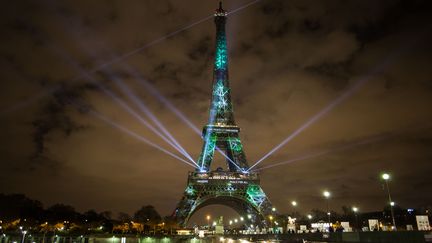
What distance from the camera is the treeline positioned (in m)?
100

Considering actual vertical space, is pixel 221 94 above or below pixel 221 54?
below

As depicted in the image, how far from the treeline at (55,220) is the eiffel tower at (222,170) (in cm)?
1290

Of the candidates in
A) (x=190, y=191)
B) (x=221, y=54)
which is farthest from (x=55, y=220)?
(x=221, y=54)

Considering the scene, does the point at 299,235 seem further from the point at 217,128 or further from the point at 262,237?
the point at 217,128

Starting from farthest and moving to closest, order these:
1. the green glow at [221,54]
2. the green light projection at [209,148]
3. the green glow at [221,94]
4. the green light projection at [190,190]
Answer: the green glow at [221,54]
the green glow at [221,94]
the green light projection at [209,148]
the green light projection at [190,190]

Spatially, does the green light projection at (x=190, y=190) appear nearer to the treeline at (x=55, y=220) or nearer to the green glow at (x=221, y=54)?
the treeline at (x=55, y=220)

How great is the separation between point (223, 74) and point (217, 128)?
16658 millimetres

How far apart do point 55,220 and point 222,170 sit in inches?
2196

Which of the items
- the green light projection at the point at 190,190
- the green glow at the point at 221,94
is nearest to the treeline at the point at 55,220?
the green light projection at the point at 190,190

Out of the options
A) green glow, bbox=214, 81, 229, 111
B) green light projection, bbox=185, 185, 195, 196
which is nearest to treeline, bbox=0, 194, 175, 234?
green light projection, bbox=185, 185, 195, 196

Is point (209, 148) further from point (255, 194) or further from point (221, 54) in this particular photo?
point (221, 54)

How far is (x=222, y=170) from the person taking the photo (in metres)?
85.9

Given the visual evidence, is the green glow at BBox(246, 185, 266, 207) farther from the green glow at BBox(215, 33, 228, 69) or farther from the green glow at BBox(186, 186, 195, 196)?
the green glow at BBox(215, 33, 228, 69)

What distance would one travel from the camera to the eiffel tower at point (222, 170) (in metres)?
79.0
